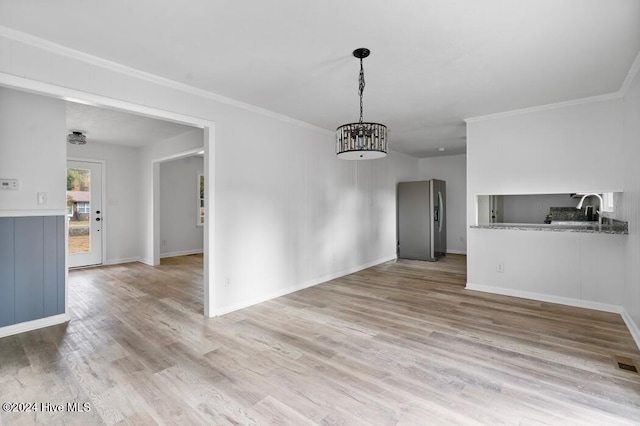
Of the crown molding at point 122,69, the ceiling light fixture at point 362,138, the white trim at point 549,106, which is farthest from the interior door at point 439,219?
the ceiling light fixture at point 362,138

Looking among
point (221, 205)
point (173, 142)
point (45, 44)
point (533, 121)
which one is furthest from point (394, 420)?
point (173, 142)

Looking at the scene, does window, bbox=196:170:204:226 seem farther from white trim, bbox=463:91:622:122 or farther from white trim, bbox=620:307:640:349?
white trim, bbox=620:307:640:349

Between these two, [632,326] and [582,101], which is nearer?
[632,326]

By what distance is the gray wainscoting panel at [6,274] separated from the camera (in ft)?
10.1

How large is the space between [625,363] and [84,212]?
8.15m

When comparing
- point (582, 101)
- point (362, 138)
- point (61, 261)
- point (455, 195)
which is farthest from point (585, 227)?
point (61, 261)

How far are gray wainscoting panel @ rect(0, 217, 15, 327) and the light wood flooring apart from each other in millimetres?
248

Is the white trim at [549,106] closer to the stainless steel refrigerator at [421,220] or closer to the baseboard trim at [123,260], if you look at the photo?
the stainless steel refrigerator at [421,220]

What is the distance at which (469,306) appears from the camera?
12.8 ft

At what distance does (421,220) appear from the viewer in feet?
23.2

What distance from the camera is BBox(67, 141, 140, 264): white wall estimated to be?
21.4ft

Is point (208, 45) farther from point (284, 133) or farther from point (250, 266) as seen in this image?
point (250, 266)

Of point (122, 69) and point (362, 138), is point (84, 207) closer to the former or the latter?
point (122, 69)

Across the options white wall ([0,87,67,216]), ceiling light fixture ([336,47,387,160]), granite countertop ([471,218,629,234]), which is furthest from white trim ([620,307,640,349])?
white wall ([0,87,67,216])
